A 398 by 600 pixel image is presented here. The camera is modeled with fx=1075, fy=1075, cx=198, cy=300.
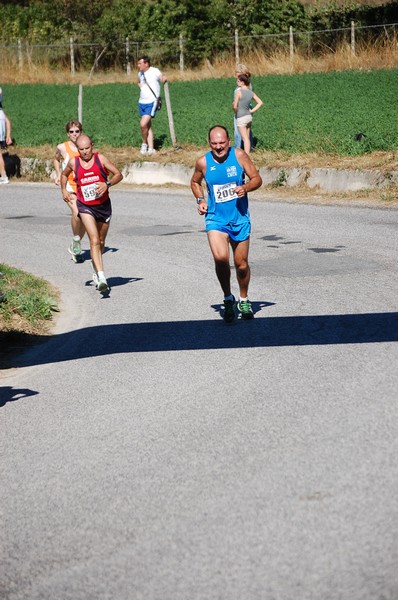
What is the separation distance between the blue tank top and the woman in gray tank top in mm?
10705

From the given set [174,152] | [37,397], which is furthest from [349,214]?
[37,397]

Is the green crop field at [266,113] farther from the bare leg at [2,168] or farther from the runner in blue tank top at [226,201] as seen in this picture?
the runner in blue tank top at [226,201]

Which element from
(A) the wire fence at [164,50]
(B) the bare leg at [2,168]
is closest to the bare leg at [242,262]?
(B) the bare leg at [2,168]

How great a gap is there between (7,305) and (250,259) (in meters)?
3.52

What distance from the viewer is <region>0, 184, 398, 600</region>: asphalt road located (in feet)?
15.6

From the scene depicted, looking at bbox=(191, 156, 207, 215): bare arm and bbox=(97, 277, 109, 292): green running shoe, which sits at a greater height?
bbox=(191, 156, 207, 215): bare arm

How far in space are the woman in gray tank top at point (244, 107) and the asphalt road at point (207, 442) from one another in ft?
27.7

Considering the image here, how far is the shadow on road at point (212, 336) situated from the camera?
9258mm

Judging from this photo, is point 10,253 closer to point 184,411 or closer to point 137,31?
point 184,411

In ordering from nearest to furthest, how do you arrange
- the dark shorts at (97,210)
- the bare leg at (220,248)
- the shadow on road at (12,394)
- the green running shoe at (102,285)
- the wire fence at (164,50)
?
the shadow on road at (12,394), the bare leg at (220,248), the green running shoe at (102,285), the dark shorts at (97,210), the wire fence at (164,50)

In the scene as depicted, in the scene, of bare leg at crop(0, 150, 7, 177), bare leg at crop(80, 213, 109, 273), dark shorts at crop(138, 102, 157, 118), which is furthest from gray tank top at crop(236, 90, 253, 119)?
bare leg at crop(80, 213, 109, 273)

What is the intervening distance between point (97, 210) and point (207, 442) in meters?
6.23

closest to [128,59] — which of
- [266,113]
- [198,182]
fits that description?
[266,113]

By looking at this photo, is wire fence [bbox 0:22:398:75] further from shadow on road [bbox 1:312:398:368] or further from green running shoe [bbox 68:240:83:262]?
shadow on road [bbox 1:312:398:368]
